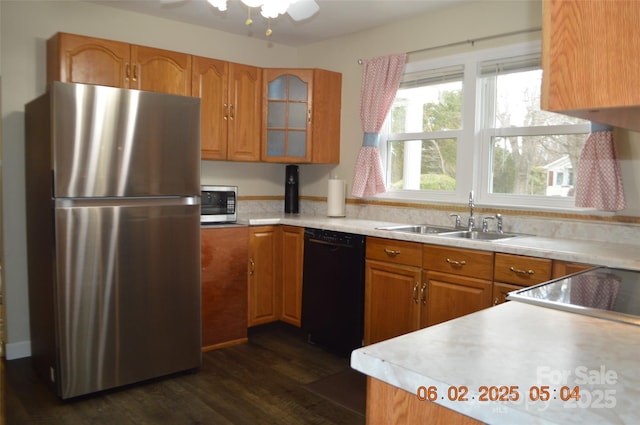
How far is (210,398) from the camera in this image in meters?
2.84

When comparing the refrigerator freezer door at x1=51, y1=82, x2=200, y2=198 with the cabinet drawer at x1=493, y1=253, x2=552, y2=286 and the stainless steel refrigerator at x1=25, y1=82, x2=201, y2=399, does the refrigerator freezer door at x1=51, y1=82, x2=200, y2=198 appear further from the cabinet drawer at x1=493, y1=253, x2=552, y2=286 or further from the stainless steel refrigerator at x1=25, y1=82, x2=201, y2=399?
the cabinet drawer at x1=493, y1=253, x2=552, y2=286

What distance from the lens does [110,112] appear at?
2791 millimetres

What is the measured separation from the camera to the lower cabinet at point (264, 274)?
3875mm

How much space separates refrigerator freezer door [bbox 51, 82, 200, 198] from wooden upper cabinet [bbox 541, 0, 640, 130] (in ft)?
8.33

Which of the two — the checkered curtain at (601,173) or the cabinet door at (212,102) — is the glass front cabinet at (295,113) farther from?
the checkered curtain at (601,173)

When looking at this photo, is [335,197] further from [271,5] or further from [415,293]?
[271,5]

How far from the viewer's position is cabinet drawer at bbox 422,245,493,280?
2724mm

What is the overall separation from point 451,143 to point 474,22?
0.83m

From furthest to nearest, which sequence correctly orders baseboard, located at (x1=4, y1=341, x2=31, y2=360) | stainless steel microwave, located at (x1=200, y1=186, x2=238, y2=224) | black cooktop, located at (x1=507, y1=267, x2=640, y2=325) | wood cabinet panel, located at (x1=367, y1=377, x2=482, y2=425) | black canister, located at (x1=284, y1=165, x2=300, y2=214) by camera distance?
black canister, located at (x1=284, y1=165, x2=300, y2=214) < stainless steel microwave, located at (x1=200, y1=186, x2=238, y2=224) < baseboard, located at (x1=4, y1=341, x2=31, y2=360) < black cooktop, located at (x1=507, y1=267, x2=640, y2=325) < wood cabinet panel, located at (x1=367, y1=377, x2=482, y2=425)

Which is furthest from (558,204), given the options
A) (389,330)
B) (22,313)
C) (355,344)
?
(22,313)

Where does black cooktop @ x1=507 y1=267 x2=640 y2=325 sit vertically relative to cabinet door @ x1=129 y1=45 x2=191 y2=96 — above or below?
below

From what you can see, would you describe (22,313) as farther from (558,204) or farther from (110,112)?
(558,204)

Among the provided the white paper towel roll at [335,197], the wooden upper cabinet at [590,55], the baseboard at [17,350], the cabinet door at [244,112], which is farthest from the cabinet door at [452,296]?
the baseboard at [17,350]

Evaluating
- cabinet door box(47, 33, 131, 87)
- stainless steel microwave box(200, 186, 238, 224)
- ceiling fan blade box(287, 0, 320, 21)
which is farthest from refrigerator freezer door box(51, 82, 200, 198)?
ceiling fan blade box(287, 0, 320, 21)
